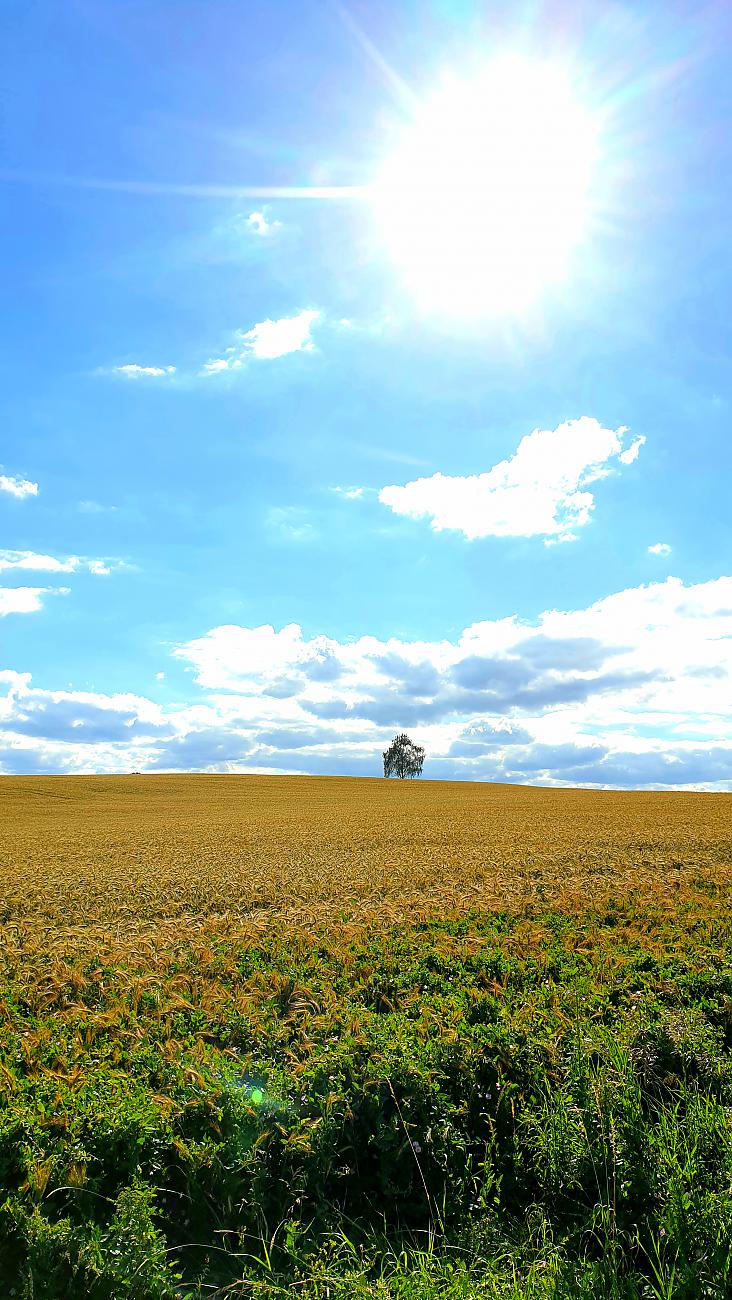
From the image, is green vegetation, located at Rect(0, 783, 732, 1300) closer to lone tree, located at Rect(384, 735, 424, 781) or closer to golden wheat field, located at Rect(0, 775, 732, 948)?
golden wheat field, located at Rect(0, 775, 732, 948)

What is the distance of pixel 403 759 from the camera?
128 m

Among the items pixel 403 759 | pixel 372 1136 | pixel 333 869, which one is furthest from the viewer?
pixel 403 759

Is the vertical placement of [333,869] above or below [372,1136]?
below

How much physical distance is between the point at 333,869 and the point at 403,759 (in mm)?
111198

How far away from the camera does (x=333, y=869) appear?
1853 cm

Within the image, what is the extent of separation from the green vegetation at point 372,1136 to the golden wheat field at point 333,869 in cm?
416

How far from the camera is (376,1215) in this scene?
5000mm

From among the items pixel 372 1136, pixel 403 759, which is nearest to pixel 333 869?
pixel 372 1136

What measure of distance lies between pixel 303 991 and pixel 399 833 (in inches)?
753

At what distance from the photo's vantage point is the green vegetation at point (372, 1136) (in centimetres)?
428

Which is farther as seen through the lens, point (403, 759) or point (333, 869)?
point (403, 759)

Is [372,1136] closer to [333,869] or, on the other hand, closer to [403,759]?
[333,869]

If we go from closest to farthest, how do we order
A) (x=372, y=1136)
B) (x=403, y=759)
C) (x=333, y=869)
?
(x=372, y=1136)
(x=333, y=869)
(x=403, y=759)

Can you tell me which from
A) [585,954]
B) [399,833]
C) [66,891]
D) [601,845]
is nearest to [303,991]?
[585,954]
